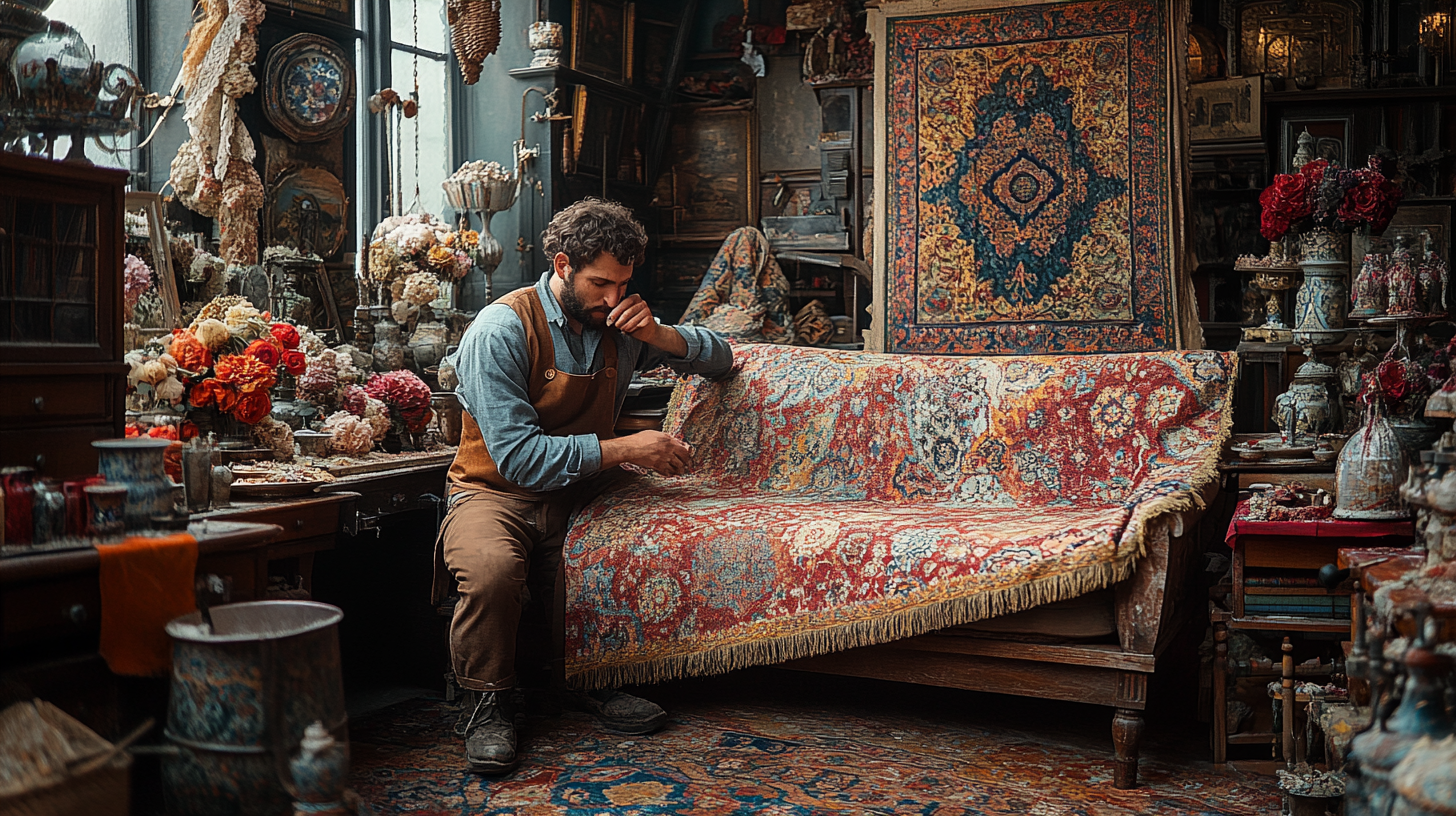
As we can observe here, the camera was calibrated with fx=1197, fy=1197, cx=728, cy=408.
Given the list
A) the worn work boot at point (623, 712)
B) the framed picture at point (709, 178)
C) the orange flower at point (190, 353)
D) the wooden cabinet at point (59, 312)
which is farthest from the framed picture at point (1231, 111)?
the wooden cabinet at point (59, 312)

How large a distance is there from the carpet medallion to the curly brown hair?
1.54 meters

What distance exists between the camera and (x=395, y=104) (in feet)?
18.4

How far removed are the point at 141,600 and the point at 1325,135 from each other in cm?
918

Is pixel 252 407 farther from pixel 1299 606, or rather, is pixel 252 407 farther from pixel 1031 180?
pixel 1031 180

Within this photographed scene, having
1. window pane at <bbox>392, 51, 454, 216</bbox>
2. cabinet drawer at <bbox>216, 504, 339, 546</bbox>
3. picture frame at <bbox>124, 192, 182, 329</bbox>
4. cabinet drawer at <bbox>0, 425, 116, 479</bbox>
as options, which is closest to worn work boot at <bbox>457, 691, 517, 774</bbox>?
cabinet drawer at <bbox>216, 504, 339, 546</bbox>

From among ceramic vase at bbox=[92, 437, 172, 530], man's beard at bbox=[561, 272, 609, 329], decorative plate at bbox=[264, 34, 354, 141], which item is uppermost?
decorative plate at bbox=[264, 34, 354, 141]

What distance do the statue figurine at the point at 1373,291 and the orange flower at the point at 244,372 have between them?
11.0 feet

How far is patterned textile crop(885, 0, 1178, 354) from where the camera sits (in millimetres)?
5254

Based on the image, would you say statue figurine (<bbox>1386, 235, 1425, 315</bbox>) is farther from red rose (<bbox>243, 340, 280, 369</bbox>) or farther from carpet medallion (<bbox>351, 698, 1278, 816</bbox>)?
red rose (<bbox>243, 340, 280, 369</bbox>)

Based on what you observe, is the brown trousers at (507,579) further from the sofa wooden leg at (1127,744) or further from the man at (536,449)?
the sofa wooden leg at (1127,744)

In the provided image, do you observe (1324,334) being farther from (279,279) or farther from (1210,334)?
(1210,334)

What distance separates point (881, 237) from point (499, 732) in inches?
121

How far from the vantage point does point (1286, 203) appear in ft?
12.9

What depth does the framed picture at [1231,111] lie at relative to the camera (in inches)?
352
